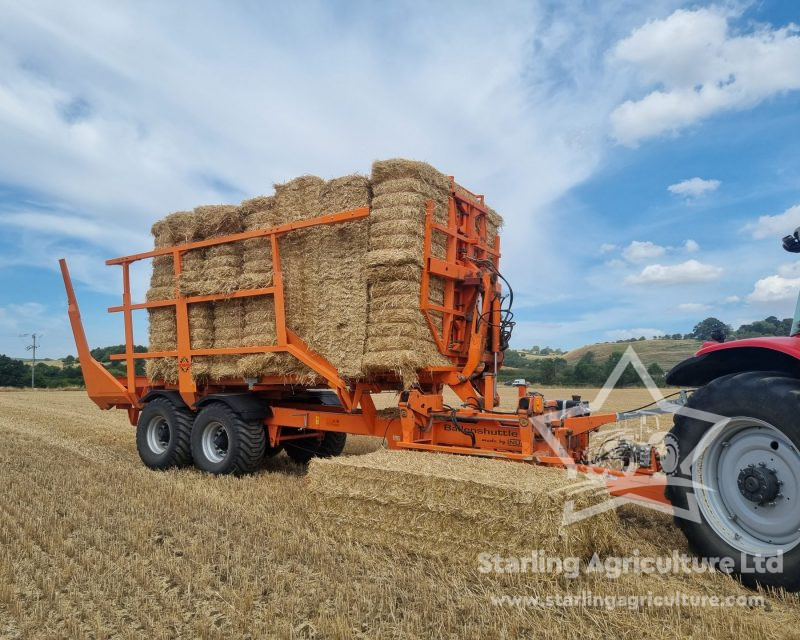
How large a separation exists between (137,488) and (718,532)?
234 inches

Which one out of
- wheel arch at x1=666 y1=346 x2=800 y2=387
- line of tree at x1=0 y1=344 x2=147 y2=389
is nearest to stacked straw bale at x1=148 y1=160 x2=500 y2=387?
wheel arch at x1=666 y1=346 x2=800 y2=387

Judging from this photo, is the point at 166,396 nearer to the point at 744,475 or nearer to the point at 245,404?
the point at 245,404

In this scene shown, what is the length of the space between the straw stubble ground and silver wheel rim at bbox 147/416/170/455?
2.31 metres

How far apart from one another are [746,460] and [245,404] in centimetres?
599

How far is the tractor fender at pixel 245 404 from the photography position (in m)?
7.97

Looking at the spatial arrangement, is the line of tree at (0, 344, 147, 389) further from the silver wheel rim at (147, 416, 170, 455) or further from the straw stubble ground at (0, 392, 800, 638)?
the straw stubble ground at (0, 392, 800, 638)

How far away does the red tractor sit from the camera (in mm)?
3641

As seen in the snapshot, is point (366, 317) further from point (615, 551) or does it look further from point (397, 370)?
point (615, 551)

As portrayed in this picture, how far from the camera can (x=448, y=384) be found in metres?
7.07

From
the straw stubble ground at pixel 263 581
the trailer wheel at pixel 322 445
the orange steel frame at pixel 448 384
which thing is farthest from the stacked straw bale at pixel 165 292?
the straw stubble ground at pixel 263 581

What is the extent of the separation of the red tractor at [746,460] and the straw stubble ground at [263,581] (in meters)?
0.29

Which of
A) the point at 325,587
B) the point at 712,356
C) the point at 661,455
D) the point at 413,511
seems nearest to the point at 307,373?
the point at 413,511

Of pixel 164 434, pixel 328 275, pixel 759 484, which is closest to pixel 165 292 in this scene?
pixel 164 434

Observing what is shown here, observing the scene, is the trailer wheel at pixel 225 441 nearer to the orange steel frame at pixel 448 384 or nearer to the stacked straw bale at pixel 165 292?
the orange steel frame at pixel 448 384
